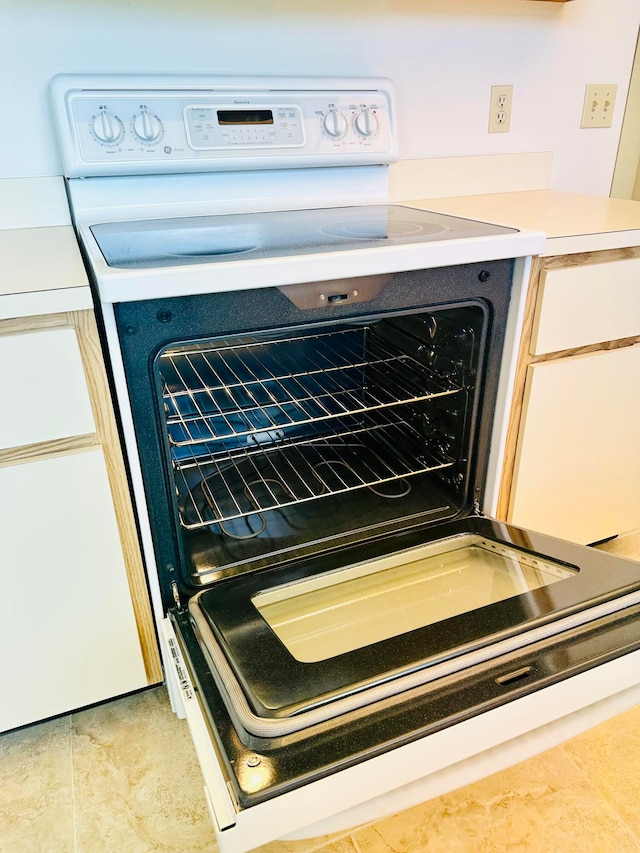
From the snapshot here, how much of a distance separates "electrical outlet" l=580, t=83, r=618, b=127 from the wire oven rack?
960mm

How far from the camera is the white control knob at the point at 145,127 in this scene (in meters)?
1.23

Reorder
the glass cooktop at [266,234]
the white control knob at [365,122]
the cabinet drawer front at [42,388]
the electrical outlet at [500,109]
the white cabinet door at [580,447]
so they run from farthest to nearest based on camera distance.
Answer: the electrical outlet at [500,109], the white control knob at [365,122], the white cabinet door at [580,447], the glass cooktop at [266,234], the cabinet drawer front at [42,388]

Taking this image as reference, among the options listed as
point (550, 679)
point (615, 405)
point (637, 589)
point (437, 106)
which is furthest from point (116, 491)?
point (437, 106)

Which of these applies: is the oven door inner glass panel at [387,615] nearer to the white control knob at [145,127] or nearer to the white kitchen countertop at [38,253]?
the white kitchen countertop at [38,253]

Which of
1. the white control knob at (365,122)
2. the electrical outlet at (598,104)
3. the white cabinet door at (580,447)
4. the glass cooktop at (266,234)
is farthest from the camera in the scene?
the electrical outlet at (598,104)

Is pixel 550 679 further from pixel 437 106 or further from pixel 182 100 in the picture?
pixel 437 106

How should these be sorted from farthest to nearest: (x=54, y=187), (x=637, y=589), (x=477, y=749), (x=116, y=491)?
(x=54, y=187), (x=116, y=491), (x=637, y=589), (x=477, y=749)

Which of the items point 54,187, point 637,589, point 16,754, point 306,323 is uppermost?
point 54,187

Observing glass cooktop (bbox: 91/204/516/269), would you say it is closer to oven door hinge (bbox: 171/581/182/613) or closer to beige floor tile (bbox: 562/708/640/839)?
oven door hinge (bbox: 171/581/182/613)

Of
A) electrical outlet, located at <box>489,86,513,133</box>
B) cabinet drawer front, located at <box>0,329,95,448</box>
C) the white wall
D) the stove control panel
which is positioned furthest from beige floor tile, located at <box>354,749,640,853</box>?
electrical outlet, located at <box>489,86,513,133</box>

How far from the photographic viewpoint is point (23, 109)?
1.24 m

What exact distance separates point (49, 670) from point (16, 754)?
0.78ft

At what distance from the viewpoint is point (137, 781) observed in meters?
1.11

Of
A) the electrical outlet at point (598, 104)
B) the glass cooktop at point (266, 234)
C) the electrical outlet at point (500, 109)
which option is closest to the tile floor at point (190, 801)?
the glass cooktop at point (266, 234)
